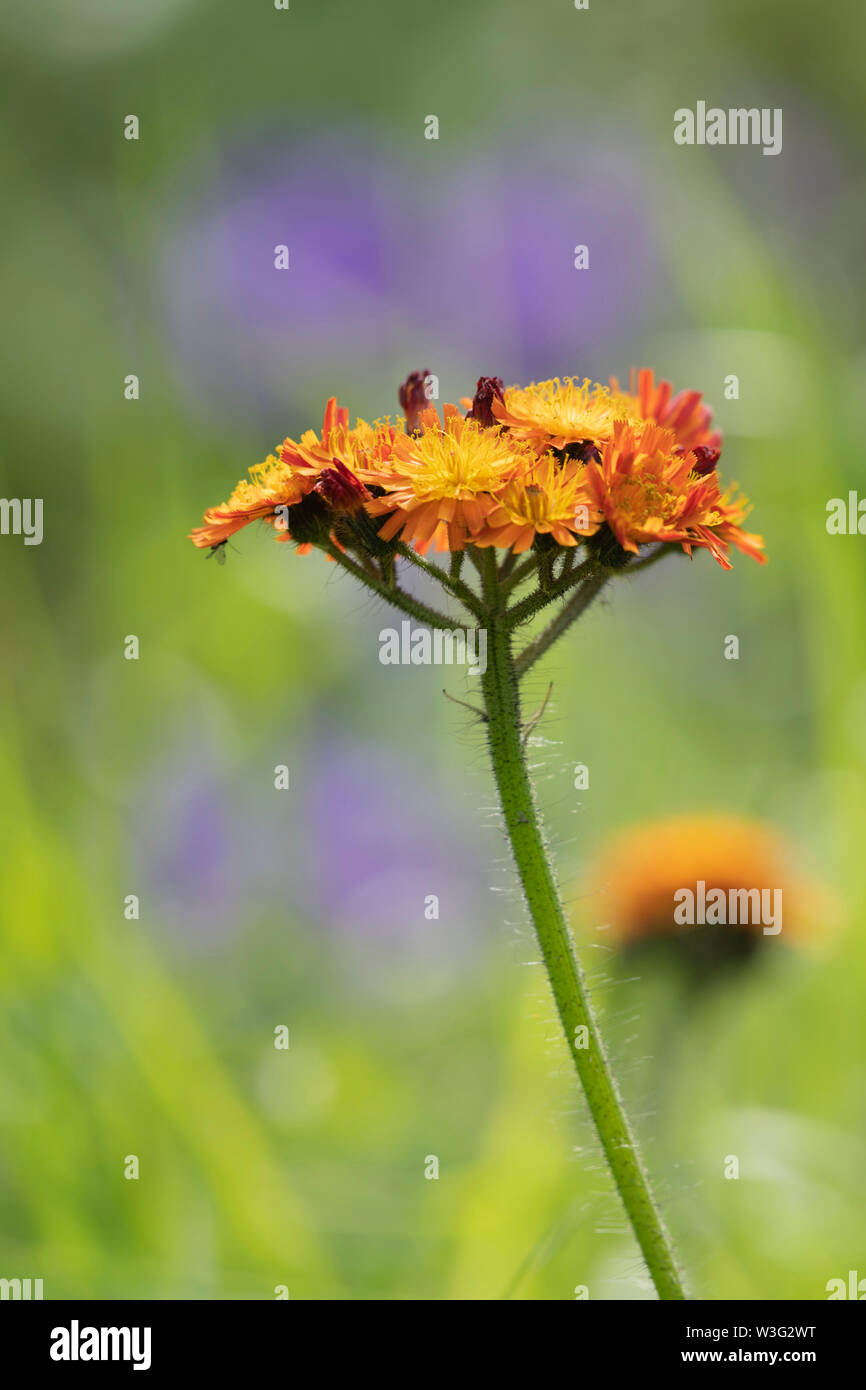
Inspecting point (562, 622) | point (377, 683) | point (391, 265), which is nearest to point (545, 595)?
point (562, 622)

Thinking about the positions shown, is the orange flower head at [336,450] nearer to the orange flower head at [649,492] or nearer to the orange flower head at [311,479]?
the orange flower head at [311,479]

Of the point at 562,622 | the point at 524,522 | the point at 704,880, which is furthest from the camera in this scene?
the point at 704,880

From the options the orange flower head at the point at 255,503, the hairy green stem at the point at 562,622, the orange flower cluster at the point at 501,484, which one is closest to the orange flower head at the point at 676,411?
the orange flower cluster at the point at 501,484

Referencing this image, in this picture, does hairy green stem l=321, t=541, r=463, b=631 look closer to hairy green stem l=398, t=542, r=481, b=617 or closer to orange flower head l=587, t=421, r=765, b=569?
hairy green stem l=398, t=542, r=481, b=617

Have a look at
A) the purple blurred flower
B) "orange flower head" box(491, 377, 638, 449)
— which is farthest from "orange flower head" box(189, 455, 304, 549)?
the purple blurred flower

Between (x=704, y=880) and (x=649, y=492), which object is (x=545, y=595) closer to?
(x=649, y=492)
